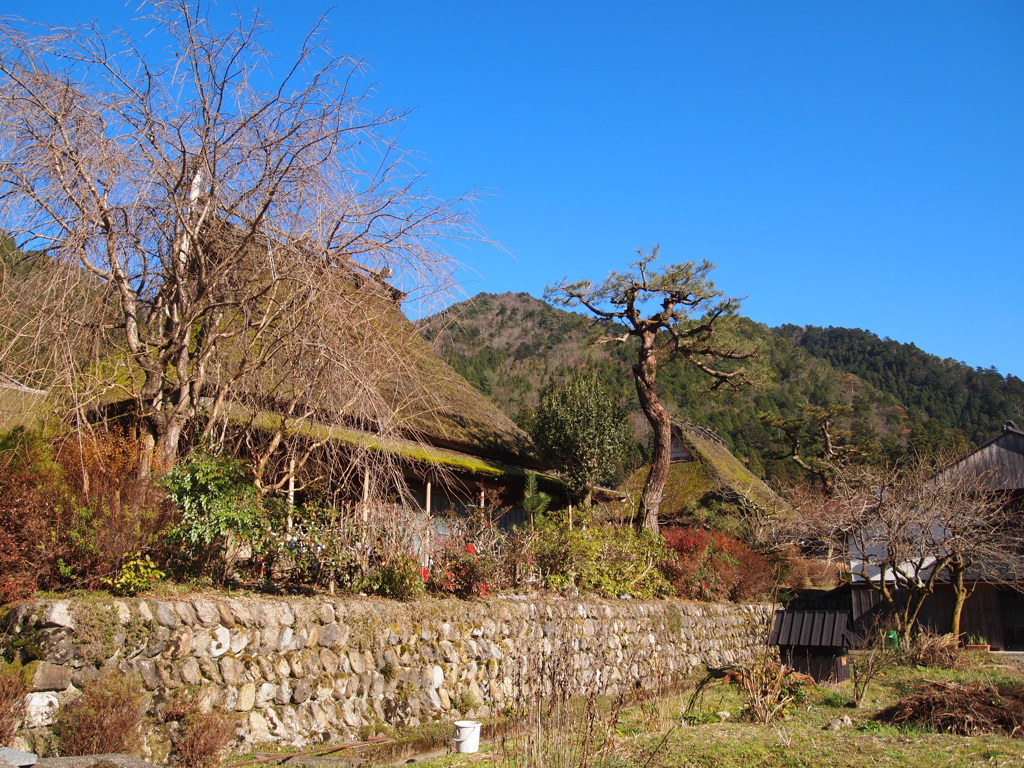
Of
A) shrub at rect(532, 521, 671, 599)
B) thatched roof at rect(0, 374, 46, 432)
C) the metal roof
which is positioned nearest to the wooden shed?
the metal roof

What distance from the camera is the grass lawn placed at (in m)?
4.84

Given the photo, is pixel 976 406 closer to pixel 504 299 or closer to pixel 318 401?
pixel 504 299

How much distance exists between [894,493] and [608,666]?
8.92m

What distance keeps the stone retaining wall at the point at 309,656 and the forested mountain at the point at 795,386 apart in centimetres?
2966

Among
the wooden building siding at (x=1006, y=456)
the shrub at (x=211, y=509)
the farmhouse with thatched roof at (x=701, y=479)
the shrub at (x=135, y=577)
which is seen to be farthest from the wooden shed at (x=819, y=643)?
the wooden building siding at (x=1006, y=456)

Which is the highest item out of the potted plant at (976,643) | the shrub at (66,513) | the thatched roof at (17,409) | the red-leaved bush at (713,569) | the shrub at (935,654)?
the thatched roof at (17,409)

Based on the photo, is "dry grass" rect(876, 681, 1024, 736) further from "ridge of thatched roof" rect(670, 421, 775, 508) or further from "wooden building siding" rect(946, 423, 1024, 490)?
"wooden building siding" rect(946, 423, 1024, 490)

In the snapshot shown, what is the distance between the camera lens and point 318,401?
27.9ft

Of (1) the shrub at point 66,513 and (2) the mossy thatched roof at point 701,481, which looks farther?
(2) the mossy thatched roof at point 701,481

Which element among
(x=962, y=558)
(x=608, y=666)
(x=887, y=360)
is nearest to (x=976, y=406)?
(x=887, y=360)

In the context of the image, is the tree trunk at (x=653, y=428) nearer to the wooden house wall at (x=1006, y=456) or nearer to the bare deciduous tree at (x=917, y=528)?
the bare deciduous tree at (x=917, y=528)

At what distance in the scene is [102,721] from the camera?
5680mm

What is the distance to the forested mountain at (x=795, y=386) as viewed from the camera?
153 ft

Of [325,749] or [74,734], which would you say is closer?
[74,734]
